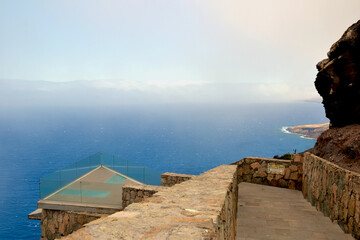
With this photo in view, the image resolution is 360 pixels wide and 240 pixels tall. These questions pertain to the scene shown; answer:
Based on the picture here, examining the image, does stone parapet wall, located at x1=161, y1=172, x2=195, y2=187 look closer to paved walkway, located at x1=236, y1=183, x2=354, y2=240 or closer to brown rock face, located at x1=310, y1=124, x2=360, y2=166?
paved walkway, located at x1=236, y1=183, x2=354, y2=240

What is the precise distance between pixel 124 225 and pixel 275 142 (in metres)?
147

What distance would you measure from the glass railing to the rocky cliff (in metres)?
8.15

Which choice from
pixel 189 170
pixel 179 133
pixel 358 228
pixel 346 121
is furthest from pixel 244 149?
pixel 358 228

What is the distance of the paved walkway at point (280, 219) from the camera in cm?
631

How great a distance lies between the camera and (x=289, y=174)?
37.6 ft

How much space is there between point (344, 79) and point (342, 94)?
0.80 metres

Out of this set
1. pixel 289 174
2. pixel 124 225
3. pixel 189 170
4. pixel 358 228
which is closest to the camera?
pixel 124 225

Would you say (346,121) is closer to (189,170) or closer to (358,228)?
(358,228)

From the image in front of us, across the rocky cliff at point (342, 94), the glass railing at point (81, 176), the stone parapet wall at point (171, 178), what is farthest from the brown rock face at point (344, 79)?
the glass railing at point (81, 176)

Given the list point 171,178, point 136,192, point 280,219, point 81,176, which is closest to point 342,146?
point 280,219

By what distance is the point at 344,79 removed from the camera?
13.2m

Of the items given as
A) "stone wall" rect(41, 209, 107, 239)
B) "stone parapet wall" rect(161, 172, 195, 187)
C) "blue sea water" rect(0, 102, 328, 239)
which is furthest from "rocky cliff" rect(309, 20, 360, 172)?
"blue sea water" rect(0, 102, 328, 239)

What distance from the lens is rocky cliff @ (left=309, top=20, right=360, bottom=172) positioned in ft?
36.7

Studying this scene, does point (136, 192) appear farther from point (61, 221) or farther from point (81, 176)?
point (81, 176)
